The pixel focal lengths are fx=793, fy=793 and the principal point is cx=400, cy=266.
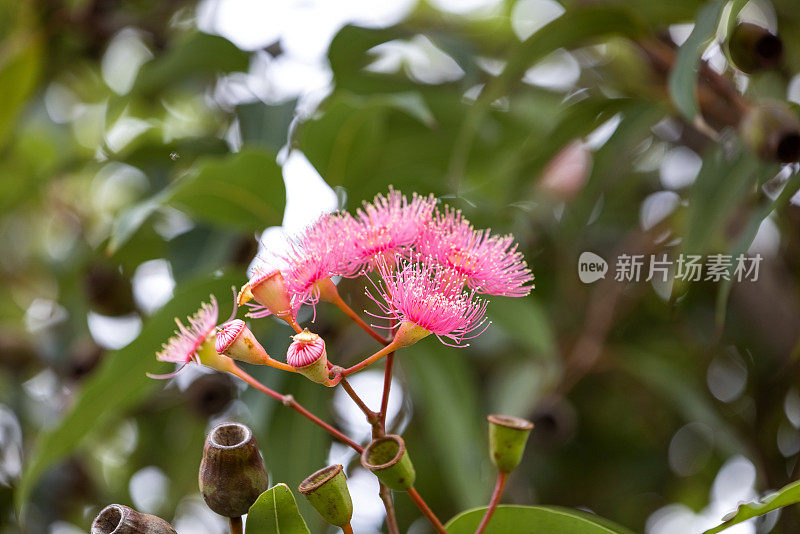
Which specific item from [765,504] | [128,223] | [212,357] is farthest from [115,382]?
[765,504]

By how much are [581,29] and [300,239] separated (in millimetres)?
743

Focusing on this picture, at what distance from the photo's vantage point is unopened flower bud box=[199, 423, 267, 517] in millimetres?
668

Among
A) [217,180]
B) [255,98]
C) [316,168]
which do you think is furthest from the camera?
[255,98]

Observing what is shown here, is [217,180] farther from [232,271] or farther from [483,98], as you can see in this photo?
[483,98]

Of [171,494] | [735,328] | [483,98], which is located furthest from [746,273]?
[171,494]

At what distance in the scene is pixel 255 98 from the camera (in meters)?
1.61

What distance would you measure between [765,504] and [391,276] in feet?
1.29

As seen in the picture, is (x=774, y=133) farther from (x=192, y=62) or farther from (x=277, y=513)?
(x=192, y=62)

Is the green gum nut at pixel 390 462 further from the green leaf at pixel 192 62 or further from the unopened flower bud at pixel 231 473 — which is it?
the green leaf at pixel 192 62

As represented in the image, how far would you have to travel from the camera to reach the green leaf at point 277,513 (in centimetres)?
67

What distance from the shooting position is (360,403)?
0.68 metres

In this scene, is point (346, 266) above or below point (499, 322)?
above

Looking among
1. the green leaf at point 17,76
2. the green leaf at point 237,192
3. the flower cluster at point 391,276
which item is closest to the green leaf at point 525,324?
the green leaf at point 237,192

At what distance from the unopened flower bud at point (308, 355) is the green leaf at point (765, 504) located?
40 cm
